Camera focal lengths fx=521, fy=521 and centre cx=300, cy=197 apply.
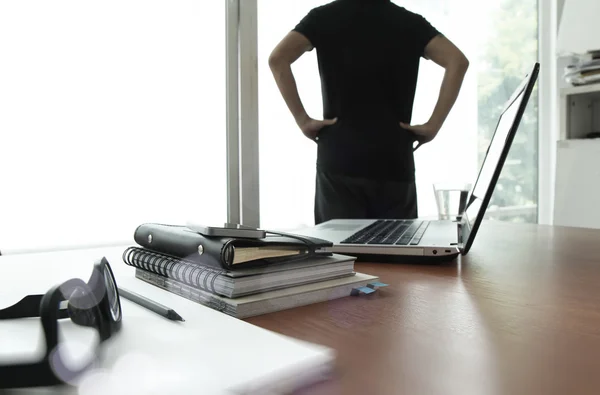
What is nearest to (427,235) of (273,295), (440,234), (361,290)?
(440,234)

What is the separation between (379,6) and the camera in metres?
1.55

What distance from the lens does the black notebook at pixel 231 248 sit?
52 cm

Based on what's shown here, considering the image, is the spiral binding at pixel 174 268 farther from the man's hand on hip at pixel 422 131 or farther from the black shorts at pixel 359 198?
the man's hand on hip at pixel 422 131

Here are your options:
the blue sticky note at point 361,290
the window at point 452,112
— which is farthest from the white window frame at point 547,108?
the blue sticky note at point 361,290

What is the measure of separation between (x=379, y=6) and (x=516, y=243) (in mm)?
846

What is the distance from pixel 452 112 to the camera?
2984mm

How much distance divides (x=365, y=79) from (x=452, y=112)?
1.61 m

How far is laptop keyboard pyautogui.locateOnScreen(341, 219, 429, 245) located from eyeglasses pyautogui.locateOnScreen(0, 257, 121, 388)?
0.49 m

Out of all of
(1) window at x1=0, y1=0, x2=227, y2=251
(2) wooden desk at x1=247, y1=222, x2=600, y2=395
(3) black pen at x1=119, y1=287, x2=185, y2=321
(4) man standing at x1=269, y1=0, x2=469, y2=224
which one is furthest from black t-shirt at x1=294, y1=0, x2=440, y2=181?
(3) black pen at x1=119, y1=287, x2=185, y2=321

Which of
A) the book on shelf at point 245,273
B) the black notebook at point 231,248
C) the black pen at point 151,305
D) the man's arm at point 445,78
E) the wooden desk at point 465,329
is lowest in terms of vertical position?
the wooden desk at point 465,329

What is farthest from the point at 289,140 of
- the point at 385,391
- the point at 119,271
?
the point at 385,391

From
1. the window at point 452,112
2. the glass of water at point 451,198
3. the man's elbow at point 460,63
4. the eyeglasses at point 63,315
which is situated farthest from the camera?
the window at point 452,112

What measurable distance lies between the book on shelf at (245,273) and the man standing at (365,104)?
90 centimetres

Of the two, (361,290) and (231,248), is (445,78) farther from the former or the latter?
(231,248)
